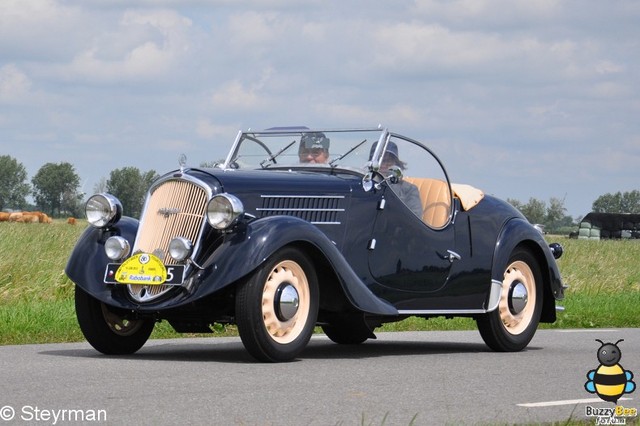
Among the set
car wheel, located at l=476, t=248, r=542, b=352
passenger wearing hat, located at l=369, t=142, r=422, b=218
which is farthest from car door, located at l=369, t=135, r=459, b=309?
car wheel, located at l=476, t=248, r=542, b=352

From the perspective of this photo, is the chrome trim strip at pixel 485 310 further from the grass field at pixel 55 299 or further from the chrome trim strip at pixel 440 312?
the grass field at pixel 55 299

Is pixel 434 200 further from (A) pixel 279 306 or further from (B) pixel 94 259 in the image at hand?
(B) pixel 94 259

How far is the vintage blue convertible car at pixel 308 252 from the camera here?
925 centimetres

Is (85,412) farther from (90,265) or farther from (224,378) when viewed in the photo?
(90,265)

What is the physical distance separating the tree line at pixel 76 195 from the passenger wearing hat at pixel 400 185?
165 centimetres

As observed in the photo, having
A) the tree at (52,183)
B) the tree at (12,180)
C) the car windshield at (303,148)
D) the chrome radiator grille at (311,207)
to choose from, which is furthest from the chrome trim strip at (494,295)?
the tree at (12,180)

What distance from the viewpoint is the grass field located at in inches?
483

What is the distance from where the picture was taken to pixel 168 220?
977 centimetres

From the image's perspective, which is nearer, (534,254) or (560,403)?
(560,403)

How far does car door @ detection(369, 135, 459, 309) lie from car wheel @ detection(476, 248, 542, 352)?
2.27 ft

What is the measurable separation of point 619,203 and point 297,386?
154 meters

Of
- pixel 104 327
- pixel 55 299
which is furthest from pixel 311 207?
pixel 55 299

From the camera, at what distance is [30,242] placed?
19359mm

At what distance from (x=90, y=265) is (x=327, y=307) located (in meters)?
1.91
